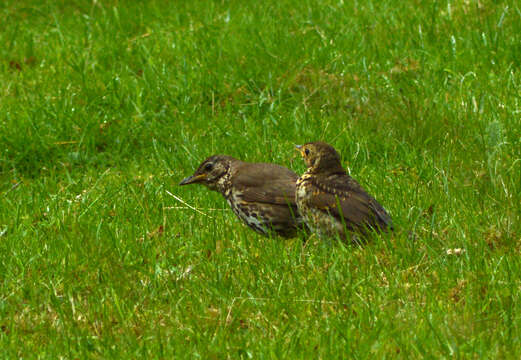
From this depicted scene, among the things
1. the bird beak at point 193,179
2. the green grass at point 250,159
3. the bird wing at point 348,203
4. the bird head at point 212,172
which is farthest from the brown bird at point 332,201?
the bird beak at point 193,179

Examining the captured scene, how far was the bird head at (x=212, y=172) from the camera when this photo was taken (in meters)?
6.40

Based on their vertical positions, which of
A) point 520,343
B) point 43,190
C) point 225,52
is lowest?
point 43,190

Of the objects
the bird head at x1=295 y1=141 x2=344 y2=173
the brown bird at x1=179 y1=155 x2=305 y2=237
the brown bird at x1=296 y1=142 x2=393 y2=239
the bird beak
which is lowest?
the bird beak

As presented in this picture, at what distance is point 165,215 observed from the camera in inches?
242

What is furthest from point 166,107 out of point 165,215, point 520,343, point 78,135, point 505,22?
point 520,343

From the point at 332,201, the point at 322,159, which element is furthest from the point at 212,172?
the point at 332,201

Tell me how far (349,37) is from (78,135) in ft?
9.75

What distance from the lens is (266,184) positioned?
19.7ft

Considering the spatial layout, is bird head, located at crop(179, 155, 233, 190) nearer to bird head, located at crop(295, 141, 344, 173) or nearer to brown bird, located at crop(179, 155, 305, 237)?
brown bird, located at crop(179, 155, 305, 237)

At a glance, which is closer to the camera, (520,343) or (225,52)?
(520,343)

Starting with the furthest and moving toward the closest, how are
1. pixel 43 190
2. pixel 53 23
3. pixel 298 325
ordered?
1. pixel 53 23
2. pixel 43 190
3. pixel 298 325

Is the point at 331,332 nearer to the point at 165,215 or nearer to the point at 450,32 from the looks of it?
the point at 165,215

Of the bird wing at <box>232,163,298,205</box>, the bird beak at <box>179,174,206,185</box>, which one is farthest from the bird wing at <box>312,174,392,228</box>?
the bird beak at <box>179,174,206,185</box>

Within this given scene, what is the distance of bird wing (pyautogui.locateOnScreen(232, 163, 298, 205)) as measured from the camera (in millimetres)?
5938
